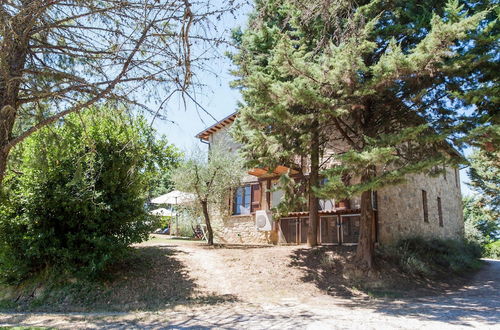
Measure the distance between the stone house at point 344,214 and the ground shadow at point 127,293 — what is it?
4.42m

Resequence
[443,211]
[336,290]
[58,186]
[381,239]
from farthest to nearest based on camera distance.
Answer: [443,211] → [381,239] → [336,290] → [58,186]

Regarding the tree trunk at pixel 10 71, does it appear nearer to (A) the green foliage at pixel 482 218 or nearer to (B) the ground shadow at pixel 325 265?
(B) the ground shadow at pixel 325 265

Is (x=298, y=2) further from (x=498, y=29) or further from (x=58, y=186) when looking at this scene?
(x=58, y=186)

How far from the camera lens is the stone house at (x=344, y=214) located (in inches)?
519

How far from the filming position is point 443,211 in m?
18.3

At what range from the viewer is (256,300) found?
8.38m

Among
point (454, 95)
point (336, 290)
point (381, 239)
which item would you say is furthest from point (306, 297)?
point (454, 95)

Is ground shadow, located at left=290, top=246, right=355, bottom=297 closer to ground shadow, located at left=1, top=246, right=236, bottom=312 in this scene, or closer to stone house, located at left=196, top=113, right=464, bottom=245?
stone house, located at left=196, top=113, right=464, bottom=245

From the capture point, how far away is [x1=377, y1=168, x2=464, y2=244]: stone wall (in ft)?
43.3

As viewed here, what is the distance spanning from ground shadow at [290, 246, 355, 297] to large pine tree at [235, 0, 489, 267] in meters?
0.83

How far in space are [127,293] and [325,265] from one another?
5780mm

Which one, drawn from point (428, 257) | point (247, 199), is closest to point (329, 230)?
point (428, 257)

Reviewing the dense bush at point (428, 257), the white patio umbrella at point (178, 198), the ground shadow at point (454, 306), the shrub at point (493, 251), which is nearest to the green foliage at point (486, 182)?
the shrub at point (493, 251)

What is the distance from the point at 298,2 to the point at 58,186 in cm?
699
